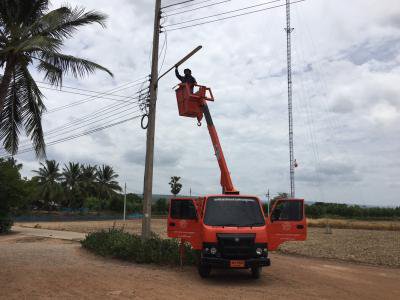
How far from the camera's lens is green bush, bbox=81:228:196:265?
1376 cm

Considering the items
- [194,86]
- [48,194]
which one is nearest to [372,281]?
[194,86]

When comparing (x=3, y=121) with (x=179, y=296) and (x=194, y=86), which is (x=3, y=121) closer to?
(x=194, y=86)

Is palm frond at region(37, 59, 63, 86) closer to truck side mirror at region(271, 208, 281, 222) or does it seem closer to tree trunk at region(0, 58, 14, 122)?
tree trunk at region(0, 58, 14, 122)

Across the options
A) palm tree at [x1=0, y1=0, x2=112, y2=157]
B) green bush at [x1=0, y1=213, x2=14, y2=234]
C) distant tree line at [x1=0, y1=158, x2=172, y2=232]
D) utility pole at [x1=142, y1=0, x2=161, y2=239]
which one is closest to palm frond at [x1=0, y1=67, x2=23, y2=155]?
palm tree at [x1=0, y1=0, x2=112, y2=157]

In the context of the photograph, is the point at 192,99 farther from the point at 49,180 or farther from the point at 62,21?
the point at 49,180

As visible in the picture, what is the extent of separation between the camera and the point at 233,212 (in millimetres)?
11391

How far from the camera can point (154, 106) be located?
16.7 metres

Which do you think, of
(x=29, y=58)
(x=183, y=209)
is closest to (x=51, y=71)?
(x=29, y=58)

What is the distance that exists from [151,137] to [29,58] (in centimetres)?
508

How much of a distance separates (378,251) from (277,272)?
362 inches

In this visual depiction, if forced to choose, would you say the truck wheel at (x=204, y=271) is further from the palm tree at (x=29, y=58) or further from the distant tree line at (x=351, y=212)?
the distant tree line at (x=351, y=212)

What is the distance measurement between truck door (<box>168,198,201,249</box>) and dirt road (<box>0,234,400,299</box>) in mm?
1086

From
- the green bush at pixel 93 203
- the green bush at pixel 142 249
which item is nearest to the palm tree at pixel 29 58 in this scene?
the green bush at pixel 142 249

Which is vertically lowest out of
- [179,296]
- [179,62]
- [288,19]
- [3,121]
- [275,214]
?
[179,296]
